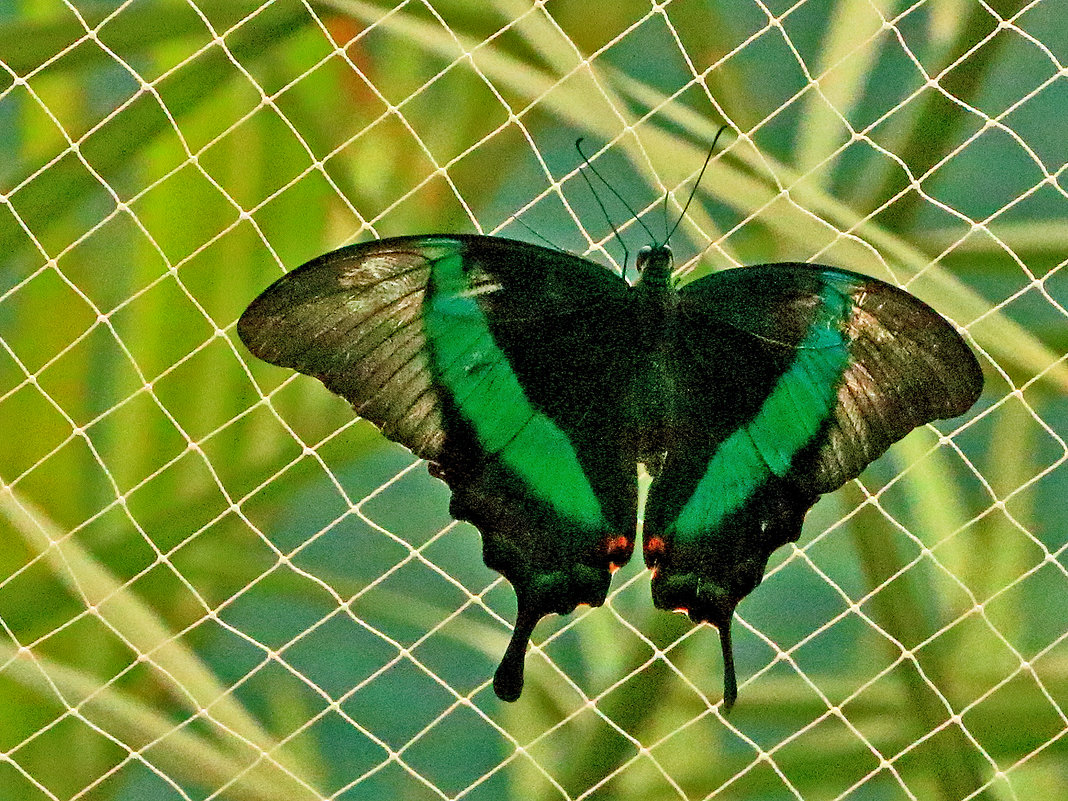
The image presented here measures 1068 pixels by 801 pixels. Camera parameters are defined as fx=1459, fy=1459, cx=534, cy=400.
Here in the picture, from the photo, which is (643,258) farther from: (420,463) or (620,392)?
(420,463)

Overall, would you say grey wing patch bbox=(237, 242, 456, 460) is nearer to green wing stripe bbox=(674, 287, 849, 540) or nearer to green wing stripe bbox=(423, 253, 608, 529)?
green wing stripe bbox=(423, 253, 608, 529)

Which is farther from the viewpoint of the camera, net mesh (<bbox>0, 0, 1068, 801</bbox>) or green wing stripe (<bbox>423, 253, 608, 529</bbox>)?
net mesh (<bbox>0, 0, 1068, 801</bbox>)

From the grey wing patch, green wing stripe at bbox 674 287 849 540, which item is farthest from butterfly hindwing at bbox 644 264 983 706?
the grey wing patch

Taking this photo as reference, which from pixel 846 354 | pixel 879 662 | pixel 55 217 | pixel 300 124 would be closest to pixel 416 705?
pixel 879 662

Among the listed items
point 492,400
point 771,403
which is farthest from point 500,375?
point 771,403

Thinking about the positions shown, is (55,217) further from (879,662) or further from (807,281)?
(879,662)

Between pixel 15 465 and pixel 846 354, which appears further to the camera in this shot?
pixel 15 465

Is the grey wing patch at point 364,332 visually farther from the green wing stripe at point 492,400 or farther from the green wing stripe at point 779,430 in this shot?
the green wing stripe at point 779,430
